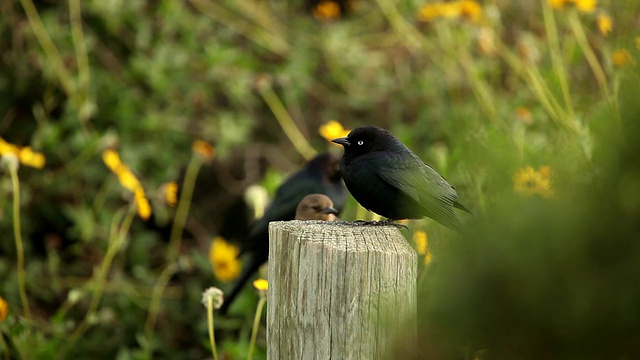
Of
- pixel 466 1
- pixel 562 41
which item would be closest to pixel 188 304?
pixel 466 1

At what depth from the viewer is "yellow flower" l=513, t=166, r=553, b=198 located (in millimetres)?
1436

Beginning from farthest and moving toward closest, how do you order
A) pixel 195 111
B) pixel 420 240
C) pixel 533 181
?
pixel 195 111 → pixel 420 240 → pixel 533 181

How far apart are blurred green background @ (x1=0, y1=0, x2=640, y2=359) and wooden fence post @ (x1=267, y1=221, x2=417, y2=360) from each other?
117cm

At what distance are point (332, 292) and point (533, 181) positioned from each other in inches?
29.0

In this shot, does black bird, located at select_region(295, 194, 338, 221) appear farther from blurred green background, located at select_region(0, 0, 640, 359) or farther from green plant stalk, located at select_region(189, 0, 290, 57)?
green plant stalk, located at select_region(189, 0, 290, 57)

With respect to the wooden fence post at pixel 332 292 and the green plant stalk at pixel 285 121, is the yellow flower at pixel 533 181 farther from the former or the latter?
the green plant stalk at pixel 285 121

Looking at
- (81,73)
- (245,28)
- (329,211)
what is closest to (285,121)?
(245,28)

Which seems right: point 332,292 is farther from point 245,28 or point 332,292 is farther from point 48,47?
point 245,28

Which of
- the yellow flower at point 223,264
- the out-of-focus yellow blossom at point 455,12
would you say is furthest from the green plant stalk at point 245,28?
the yellow flower at point 223,264

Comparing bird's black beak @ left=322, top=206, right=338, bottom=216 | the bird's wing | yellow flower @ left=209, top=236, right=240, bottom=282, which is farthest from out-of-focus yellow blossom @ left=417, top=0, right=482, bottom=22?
the bird's wing

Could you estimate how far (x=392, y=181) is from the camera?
3160 millimetres

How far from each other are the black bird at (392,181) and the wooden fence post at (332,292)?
724 millimetres

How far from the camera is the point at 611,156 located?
4.19 ft

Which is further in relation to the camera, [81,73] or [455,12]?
[81,73]
